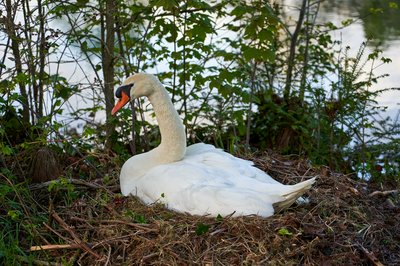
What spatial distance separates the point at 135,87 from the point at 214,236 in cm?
142

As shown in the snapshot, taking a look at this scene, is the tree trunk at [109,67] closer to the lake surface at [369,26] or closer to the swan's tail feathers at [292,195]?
the swan's tail feathers at [292,195]

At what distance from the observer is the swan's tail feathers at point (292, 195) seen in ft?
15.3

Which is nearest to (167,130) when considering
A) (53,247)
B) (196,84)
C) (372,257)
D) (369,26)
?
(53,247)

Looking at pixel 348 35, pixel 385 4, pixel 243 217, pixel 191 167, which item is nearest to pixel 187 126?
pixel 191 167

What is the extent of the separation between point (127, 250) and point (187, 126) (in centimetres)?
319

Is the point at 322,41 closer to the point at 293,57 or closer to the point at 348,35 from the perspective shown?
the point at 293,57

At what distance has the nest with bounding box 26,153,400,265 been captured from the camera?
4.46 metres

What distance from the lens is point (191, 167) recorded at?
514 cm

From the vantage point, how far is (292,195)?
479 cm

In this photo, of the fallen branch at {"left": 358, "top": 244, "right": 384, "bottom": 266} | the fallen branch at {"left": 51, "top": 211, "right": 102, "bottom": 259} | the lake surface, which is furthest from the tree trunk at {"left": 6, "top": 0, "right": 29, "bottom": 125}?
the lake surface

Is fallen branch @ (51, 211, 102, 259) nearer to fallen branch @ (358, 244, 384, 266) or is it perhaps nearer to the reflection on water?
fallen branch @ (358, 244, 384, 266)

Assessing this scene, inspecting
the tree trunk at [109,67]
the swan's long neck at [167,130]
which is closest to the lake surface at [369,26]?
the tree trunk at [109,67]

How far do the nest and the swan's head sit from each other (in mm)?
705

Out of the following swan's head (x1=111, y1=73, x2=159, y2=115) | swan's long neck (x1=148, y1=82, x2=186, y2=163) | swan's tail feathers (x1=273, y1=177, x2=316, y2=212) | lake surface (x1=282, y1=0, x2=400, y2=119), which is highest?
lake surface (x1=282, y1=0, x2=400, y2=119)
